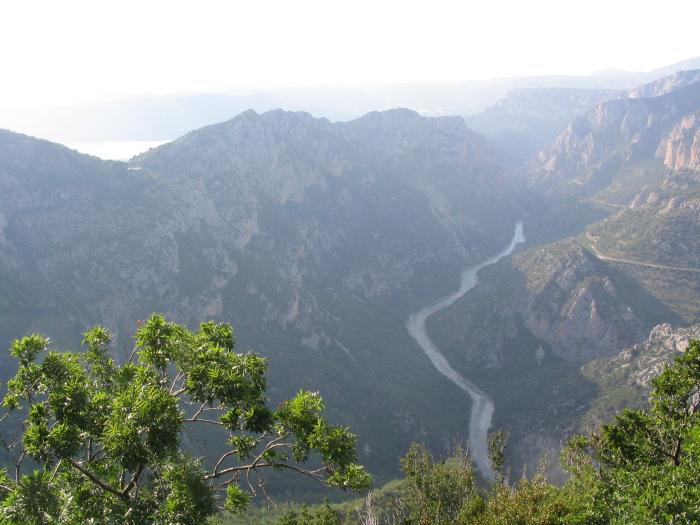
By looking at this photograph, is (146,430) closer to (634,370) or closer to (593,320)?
(634,370)

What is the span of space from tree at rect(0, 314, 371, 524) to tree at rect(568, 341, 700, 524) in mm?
10727

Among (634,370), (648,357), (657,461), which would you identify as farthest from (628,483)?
(648,357)

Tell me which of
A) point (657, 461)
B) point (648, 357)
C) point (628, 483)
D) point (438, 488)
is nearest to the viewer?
point (628, 483)

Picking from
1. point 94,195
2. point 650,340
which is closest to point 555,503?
point 650,340

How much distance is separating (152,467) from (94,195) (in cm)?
18054

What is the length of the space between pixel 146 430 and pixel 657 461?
26416mm

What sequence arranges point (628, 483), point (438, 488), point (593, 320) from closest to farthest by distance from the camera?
1. point (628, 483)
2. point (438, 488)
3. point (593, 320)

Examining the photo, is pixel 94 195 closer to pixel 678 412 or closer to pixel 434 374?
pixel 434 374

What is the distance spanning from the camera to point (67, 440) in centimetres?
1747

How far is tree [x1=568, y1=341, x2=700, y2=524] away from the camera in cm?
1848

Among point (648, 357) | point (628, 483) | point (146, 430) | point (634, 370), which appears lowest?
point (634, 370)

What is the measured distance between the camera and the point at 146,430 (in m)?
16.8

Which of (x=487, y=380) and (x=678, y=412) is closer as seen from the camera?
(x=678, y=412)

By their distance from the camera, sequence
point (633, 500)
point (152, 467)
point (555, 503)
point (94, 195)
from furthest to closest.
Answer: point (94, 195)
point (555, 503)
point (633, 500)
point (152, 467)
